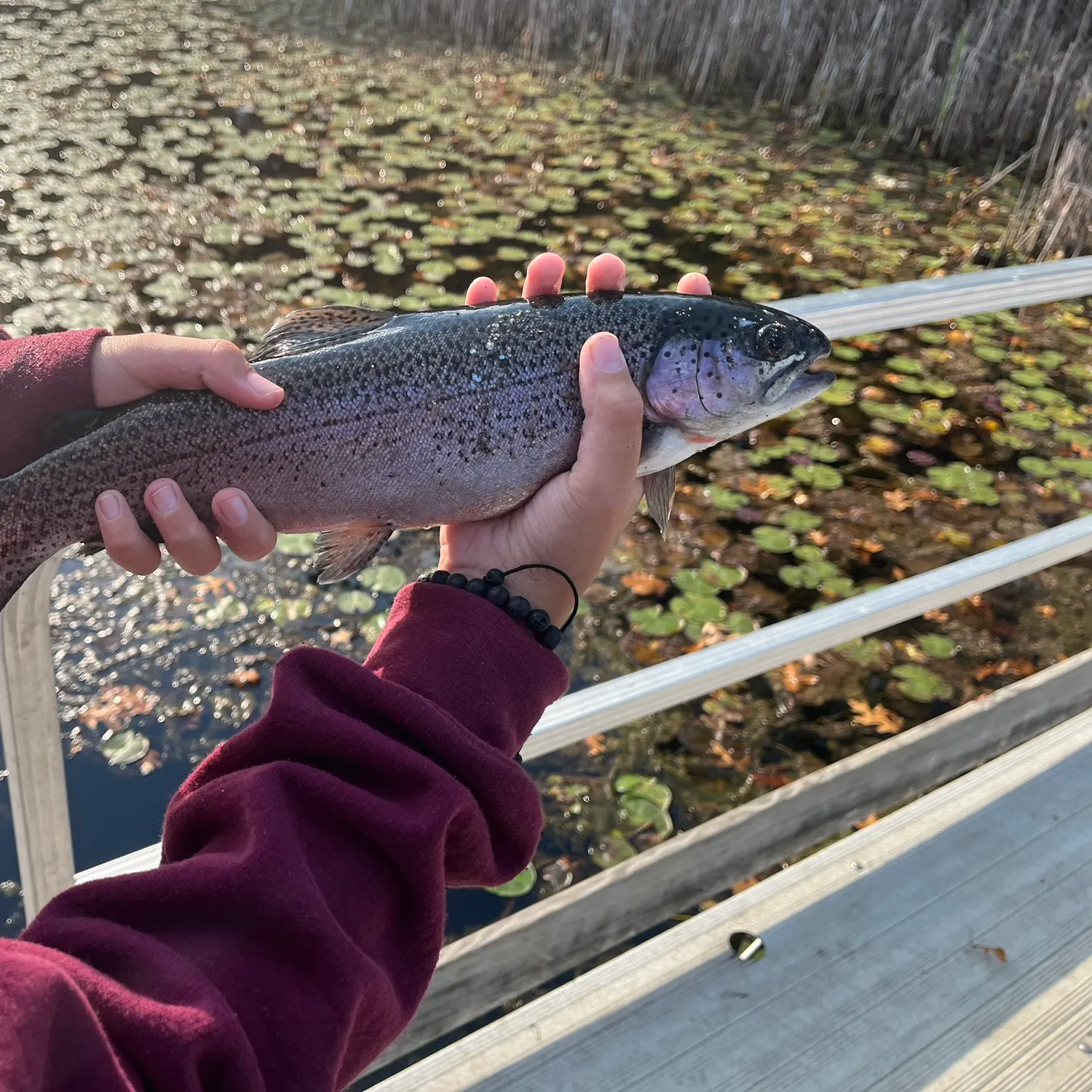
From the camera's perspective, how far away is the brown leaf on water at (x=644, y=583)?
436cm

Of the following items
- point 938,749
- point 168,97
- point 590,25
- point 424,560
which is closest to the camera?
point 938,749

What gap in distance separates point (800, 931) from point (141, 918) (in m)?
1.65

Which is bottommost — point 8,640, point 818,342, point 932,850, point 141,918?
point 932,850

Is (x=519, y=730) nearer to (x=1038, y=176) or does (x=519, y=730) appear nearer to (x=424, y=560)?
(x=424, y=560)

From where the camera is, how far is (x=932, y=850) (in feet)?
7.65

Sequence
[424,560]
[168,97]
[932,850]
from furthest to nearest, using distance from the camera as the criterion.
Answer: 1. [168,97]
2. [424,560]
3. [932,850]

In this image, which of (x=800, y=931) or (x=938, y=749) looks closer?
(x=800, y=931)

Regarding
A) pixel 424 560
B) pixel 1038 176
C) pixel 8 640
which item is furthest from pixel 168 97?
pixel 8 640

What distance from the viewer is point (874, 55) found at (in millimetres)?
10227

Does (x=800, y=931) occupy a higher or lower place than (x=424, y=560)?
higher

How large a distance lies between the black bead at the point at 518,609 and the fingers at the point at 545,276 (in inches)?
35.4

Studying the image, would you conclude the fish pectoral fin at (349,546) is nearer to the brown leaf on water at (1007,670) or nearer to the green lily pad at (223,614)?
the green lily pad at (223,614)

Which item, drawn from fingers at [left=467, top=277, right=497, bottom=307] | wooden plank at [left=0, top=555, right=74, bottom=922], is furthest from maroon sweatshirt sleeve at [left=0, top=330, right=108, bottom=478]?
fingers at [left=467, top=277, right=497, bottom=307]

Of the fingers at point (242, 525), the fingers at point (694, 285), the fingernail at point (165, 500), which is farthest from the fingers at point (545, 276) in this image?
the fingernail at point (165, 500)
